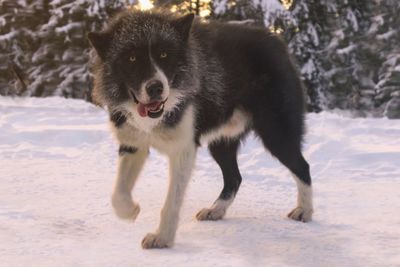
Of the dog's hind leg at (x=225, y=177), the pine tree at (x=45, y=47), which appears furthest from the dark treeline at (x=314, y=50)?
the dog's hind leg at (x=225, y=177)

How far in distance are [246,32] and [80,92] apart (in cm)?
1371

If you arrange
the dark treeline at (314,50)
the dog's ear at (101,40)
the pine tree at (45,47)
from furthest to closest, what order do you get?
1. the pine tree at (45,47)
2. the dark treeline at (314,50)
3. the dog's ear at (101,40)

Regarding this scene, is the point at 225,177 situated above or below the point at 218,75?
below

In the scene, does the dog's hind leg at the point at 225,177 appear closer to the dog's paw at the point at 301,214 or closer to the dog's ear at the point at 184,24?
the dog's paw at the point at 301,214

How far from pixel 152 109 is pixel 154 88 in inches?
7.4

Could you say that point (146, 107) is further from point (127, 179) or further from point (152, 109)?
point (127, 179)

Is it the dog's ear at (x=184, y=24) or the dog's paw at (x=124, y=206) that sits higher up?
the dog's ear at (x=184, y=24)

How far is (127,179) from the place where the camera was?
450 cm

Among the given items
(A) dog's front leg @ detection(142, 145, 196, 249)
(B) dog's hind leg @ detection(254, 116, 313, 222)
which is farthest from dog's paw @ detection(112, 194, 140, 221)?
(B) dog's hind leg @ detection(254, 116, 313, 222)

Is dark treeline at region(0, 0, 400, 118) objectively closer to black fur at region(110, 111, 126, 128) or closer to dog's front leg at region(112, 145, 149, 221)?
dog's front leg at region(112, 145, 149, 221)

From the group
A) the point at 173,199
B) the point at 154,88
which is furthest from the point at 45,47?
the point at 154,88

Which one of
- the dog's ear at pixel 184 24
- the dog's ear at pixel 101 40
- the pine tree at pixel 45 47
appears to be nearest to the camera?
the dog's ear at pixel 101 40

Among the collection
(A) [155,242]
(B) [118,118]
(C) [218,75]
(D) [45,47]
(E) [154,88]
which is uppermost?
(E) [154,88]

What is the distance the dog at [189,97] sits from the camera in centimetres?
407
